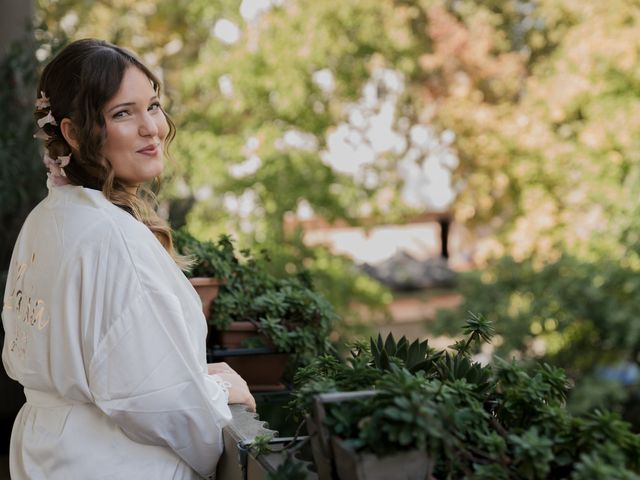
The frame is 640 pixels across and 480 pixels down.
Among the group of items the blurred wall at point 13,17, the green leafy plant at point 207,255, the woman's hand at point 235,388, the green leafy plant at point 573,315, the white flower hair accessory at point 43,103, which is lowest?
the green leafy plant at point 573,315

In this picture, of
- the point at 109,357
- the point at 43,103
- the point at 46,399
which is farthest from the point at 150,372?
the point at 43,103

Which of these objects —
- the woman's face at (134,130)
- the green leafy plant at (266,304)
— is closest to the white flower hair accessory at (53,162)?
the woman's face at (134,130)

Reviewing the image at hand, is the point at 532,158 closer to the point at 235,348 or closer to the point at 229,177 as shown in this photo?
the point at 229,177

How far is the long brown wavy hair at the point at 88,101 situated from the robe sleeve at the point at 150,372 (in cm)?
27

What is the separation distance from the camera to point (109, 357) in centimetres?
154

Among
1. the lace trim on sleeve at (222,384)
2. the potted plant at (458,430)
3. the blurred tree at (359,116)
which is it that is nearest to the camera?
the potted plant at (458,430)

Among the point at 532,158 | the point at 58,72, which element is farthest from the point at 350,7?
the point at 58,72

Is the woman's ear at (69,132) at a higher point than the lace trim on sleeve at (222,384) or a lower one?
higher

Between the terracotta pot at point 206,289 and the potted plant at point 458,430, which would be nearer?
the potted plant at point 458,430

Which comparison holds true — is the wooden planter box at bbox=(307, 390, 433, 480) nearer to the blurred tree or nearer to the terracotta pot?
the terracotta pot

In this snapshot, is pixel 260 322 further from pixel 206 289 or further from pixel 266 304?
pixel 206 289

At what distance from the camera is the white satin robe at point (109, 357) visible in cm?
155

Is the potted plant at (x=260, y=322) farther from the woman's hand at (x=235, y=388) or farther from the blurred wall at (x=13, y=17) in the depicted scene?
the blurred wall at (x=13, y=17)

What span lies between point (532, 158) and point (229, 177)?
2.67 m
